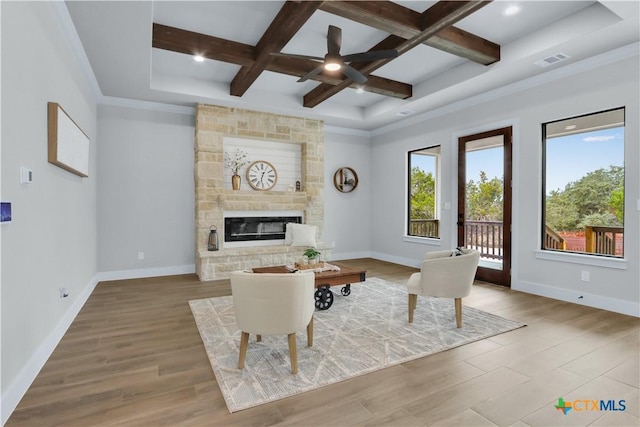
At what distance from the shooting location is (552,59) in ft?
13.1

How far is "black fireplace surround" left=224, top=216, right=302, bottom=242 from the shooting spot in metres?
6.21

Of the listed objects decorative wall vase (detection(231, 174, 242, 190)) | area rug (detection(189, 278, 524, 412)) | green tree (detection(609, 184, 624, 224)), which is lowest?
area rug (detection(189, 278, 524, 412))

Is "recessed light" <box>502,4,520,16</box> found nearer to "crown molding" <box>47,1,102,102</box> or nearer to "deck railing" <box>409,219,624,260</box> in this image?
"deck railing" <box>409,219,624,260</box>

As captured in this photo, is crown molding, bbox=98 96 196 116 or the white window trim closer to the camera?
the white window trim

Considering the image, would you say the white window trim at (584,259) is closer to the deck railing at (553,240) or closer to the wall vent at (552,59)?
the deck railing at (553,240)

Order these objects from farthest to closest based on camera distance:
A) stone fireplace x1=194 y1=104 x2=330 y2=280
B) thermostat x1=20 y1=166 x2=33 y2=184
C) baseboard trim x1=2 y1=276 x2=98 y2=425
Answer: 1. stone fireplace x1=194 y1=104 x2=330 y2=280
2. thermostat x1=20 y1=166 x2=33 y2=184
3. baseboard trim x1=2 y1=276 x2=98 y2=425

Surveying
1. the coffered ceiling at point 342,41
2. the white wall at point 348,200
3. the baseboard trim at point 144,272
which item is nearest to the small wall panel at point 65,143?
the coffered ceiling at point 342,41

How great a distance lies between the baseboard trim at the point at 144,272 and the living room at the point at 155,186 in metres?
0.02

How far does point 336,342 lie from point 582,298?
3.32 metres

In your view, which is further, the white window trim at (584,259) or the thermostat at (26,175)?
the white window trim at (584,259)

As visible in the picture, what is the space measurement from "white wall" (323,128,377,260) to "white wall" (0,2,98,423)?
4747 mm

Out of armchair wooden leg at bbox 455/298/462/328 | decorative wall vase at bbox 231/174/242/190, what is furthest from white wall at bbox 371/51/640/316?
decorative wall vase at bbox 231/174/242/190

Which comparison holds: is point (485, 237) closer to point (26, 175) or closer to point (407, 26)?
point (407, 26)

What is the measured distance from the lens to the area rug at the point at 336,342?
2.33m
